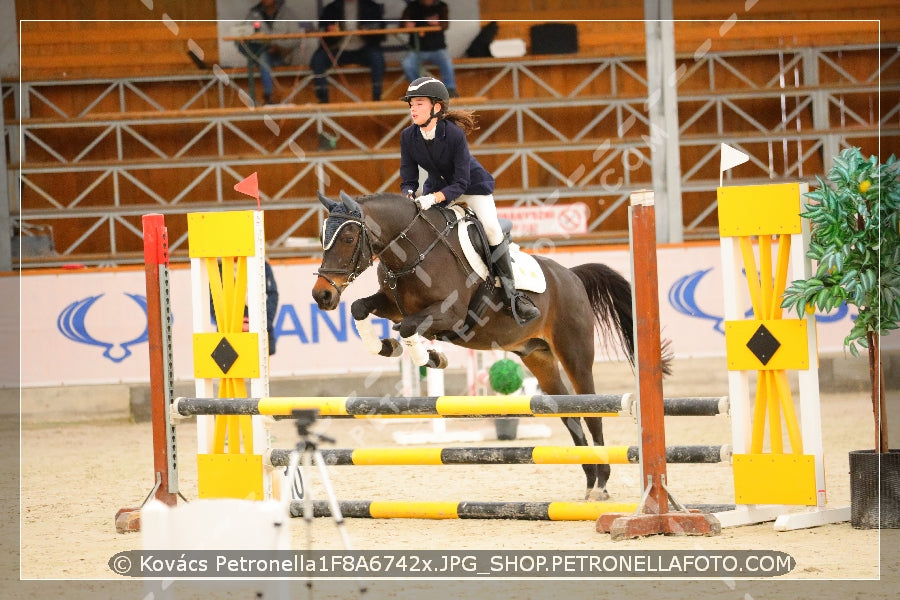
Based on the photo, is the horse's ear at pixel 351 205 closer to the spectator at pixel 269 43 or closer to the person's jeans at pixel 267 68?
the spectator at pixel 269 43

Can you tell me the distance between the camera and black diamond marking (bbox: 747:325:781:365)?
4461 millimetres

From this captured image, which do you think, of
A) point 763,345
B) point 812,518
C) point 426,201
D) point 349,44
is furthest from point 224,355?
point 349,44

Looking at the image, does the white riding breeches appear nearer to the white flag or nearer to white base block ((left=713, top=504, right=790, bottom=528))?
the white flag

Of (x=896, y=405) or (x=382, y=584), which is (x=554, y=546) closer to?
(x=382, y=584)

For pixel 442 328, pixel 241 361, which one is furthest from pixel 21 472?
pixel 442 328

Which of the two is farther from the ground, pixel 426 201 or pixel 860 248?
pixel 426 201

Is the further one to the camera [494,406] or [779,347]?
[779,347]

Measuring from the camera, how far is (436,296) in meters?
4.52

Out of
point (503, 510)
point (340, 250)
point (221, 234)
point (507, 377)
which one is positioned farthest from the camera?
point (507, 377)

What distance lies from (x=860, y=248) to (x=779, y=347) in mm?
517

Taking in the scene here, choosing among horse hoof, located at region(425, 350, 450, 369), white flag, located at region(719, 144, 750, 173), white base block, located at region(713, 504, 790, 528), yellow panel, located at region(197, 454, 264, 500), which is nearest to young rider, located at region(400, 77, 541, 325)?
horse hoof, located at region(425, 350, 450, 369)

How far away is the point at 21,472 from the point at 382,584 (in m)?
4.37

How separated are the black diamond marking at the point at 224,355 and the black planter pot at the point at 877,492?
9.04 feet

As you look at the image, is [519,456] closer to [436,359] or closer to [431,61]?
[436,359]
